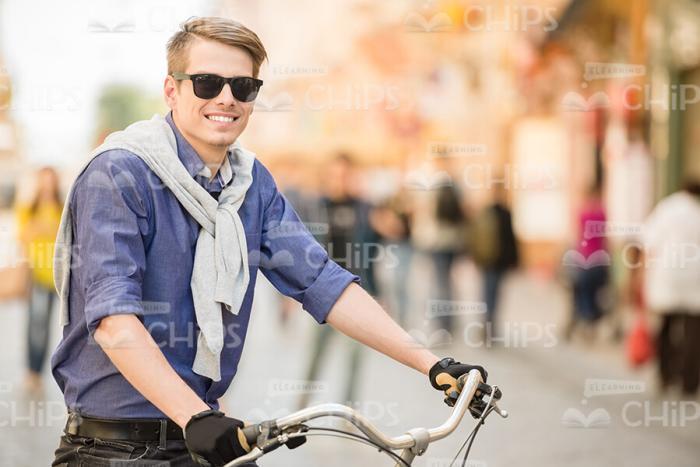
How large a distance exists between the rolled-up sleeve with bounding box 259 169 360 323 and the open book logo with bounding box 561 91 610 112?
742 cm

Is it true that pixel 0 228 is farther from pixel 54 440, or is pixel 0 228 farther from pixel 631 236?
pixel 631 236

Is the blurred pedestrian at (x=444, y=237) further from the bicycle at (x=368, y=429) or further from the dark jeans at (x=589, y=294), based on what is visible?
the bicycle at (x=368, y=429)

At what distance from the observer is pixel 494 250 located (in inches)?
440

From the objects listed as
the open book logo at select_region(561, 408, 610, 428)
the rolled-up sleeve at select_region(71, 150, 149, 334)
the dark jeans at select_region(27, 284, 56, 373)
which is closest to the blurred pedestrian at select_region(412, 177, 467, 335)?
the open book logo at select_region(561, 408, 610, 428)

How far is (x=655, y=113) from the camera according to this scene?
1187 centimetres

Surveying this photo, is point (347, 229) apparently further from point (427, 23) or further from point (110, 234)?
point (110, 234)

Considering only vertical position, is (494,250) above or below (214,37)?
below

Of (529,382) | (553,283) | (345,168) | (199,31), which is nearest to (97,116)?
(345,168)

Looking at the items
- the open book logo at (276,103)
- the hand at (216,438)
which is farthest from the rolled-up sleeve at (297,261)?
the open book logo at (276,103)

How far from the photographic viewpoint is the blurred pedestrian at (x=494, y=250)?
11086mm

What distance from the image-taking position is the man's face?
241cm

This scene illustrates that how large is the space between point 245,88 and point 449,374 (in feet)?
2.40

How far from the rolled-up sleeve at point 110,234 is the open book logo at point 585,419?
5.08 m

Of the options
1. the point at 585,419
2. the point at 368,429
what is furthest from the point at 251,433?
the point at 585,419
